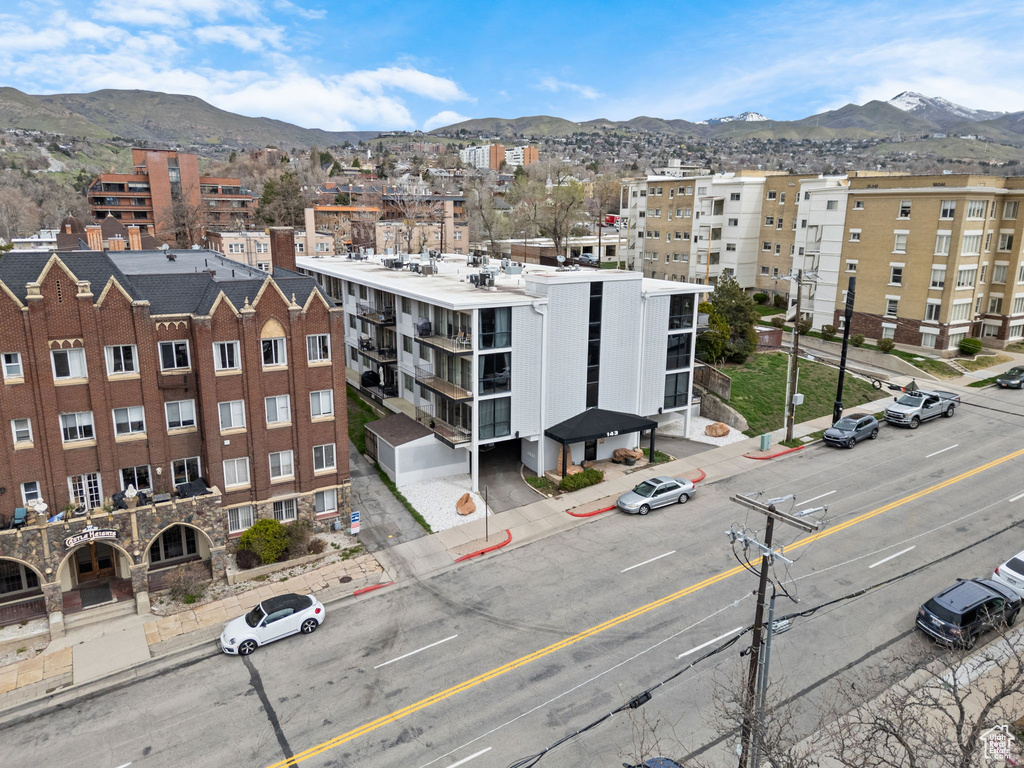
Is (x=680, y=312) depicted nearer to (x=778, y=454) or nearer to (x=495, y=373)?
(x=778, y=454)

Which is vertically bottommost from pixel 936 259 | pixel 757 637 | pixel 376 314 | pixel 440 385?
pixel 757 637

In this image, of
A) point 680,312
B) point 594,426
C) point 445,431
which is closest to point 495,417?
point 445,431

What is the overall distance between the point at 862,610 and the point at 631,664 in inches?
373

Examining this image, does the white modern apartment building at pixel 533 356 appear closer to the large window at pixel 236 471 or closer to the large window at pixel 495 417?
the large window at pixel 495 417

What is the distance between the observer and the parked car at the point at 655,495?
33406 mm

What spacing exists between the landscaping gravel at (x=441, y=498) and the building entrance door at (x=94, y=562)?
522 inches

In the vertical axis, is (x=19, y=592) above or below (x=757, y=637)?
below

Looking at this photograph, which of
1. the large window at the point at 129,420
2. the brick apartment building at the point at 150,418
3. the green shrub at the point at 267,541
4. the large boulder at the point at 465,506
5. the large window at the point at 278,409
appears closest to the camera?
the brick apartment building at the point at 150,418

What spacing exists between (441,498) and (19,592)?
17977 millimetres

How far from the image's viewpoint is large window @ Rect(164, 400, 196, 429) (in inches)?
1129

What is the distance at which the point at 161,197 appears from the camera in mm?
120500

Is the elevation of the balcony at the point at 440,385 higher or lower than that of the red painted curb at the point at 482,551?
higher

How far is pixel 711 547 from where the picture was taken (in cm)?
2988

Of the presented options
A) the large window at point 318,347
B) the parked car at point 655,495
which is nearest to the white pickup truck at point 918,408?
the parked car at point 655,495
